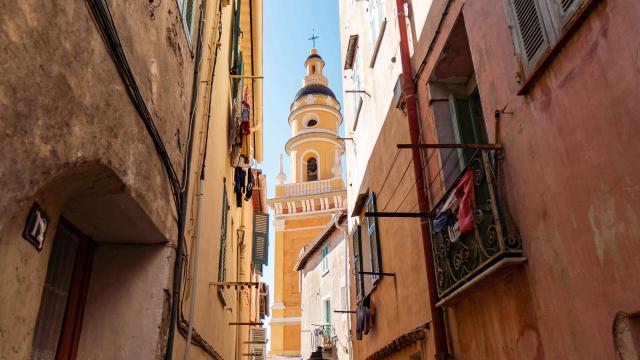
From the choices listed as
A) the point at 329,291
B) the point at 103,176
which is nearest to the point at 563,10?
the point at 103,176

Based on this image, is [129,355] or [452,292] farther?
[452,292]

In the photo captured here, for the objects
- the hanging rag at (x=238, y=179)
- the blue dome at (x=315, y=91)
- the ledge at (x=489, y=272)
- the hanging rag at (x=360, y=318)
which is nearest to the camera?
the ledge at (x=489, y=272)

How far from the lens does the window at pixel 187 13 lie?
4846 mm

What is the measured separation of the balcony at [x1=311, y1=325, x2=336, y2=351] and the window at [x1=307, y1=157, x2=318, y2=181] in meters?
18.7

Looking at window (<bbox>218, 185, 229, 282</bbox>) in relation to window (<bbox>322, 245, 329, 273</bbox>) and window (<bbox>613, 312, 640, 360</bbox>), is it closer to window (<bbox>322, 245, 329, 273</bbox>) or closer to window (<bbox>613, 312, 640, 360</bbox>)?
window (<bbox>613, 312, 640, 360</bbox>)

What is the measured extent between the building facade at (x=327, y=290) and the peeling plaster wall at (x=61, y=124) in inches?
539

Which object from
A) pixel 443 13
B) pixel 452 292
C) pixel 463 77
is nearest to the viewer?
pixel 452 292

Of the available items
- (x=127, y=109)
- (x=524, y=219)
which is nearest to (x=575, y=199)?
(x=524, y=219)

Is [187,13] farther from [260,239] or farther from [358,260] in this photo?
[260,239]

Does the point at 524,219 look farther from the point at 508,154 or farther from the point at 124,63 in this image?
the point at 124,63

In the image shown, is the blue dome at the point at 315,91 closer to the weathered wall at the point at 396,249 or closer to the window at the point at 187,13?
the weathered wall at the point at 396,249

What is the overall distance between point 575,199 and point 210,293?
17.1 ft

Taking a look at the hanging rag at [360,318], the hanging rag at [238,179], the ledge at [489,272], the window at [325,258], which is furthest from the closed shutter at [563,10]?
the window at [325,258]

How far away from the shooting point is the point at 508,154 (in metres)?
4.36
